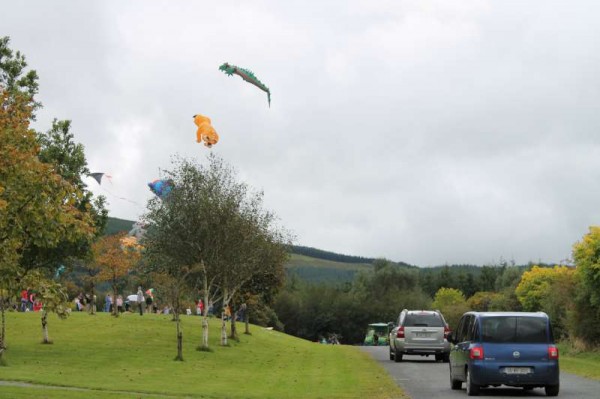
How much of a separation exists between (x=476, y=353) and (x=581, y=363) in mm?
15431

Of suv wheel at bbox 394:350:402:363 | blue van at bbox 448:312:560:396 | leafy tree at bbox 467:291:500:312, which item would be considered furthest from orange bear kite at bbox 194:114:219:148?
leafy tree at bbox 467:291:500:312

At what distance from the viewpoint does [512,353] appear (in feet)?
68.7

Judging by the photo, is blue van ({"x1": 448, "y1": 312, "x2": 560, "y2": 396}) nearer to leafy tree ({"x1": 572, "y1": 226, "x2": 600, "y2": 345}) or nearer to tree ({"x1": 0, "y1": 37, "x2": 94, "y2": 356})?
tree ({"x1": 0, "y1": 37, "x2": 94, "y2": 356})

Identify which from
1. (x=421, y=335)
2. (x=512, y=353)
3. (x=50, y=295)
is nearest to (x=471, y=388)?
(x=512, y=353)

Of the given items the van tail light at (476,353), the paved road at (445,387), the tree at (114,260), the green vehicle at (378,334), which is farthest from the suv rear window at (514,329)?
the green vehicle at (378,334)

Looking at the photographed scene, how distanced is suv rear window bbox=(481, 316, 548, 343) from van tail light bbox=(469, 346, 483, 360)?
0.23m

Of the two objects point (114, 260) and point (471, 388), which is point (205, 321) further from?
point (471, 388)

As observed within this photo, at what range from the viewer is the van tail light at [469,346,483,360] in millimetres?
21109

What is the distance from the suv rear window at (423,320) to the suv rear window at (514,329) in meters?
16.1

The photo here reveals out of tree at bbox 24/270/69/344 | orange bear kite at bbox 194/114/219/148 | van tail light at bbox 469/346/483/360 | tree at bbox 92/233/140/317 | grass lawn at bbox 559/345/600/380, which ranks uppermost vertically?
orange bear kite at bbox 194/114/219/148

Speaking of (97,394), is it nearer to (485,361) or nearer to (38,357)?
(485,361)

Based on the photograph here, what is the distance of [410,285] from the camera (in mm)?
166000

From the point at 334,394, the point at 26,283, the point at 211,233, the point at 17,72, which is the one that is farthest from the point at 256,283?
the point at 26,283

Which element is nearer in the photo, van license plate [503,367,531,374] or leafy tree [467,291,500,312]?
van license plate [503,367,531,374]
